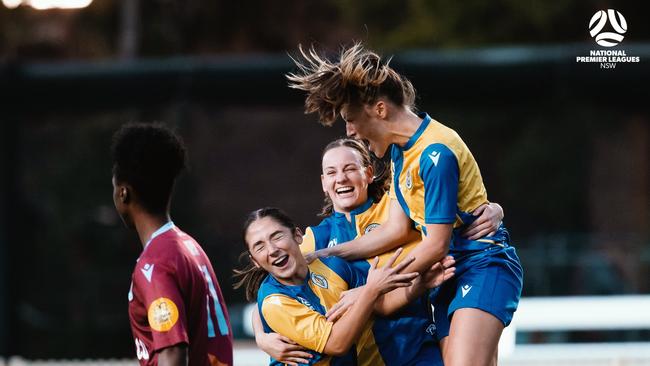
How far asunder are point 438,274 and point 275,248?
74cm

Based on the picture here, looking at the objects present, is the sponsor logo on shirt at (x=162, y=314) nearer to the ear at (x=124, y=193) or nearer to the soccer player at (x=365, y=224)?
the ear at (x=124, y=193)

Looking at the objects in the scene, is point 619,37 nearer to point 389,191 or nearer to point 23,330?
point 389,191

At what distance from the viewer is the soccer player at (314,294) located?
4.94m

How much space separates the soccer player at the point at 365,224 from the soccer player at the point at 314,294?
9cm

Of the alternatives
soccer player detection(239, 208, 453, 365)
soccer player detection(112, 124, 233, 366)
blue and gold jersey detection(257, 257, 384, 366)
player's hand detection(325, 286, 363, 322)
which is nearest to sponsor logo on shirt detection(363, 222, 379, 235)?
blue and gold jersey detection(257, 257, 384, 366)

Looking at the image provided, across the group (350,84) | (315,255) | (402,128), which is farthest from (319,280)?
(350,84)

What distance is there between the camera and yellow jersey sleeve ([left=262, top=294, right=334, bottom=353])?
4.97 m

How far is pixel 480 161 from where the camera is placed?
2370 centimetres

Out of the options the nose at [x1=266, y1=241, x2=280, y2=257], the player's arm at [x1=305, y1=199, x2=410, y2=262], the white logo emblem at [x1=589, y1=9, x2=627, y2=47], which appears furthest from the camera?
the white logo emblem at [x1=589, y1=9, x2=627, y2=47]

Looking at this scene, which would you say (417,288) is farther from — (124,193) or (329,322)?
(124,193)

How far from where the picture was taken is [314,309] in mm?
5102

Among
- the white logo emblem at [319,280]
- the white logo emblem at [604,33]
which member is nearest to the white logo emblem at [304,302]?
the white logo emblem at [319,280]

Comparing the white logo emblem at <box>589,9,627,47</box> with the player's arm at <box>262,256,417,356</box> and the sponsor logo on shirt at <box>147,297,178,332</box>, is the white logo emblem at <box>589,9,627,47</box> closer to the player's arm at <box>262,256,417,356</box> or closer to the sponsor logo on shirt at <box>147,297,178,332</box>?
the player's arm at <box>262,256,417,356</box>

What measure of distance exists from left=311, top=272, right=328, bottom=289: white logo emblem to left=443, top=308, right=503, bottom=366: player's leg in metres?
0.62
